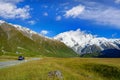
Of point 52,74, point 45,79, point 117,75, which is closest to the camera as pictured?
point 45,79

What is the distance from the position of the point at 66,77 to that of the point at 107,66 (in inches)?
533

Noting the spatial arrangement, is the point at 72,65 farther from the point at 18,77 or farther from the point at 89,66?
the point at 18,77

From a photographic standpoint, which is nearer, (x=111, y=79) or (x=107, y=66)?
(x=111, y=79)

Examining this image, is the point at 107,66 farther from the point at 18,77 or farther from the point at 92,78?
the point at 18,77

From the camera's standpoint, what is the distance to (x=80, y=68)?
58750 millimetres

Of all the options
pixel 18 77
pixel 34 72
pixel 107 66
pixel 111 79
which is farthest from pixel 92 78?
pixel 18 77

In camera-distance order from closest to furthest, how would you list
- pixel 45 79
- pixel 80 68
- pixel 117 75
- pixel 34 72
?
pixel 45 79, pixel 34 72, pixel 117 75, pixel 80 68

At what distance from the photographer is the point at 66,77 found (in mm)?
46156

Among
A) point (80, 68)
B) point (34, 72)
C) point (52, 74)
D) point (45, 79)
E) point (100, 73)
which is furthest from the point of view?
point (80, 68)

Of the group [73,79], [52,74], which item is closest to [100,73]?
[73,79]

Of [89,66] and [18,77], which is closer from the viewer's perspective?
[18,77]

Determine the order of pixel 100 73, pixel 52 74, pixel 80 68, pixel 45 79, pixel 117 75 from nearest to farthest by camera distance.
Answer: pixel 45 79 → pixel 52 74 → pixel 117 75 → pixel 100 73 → pixel 80 68

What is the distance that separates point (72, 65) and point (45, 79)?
22194 mm

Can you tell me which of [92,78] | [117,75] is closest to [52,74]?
[92,78]
